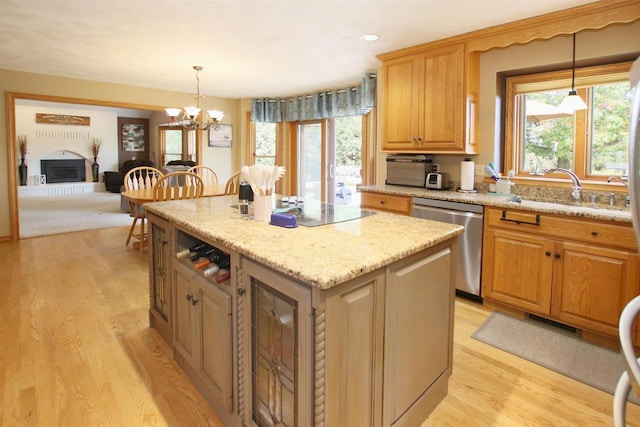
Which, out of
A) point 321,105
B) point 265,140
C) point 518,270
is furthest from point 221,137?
point 518,270

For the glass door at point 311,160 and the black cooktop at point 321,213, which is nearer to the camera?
the black cooktop at point 321,213

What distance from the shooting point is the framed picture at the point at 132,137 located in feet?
36.3

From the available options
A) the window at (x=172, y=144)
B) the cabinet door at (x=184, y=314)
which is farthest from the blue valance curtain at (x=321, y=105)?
the window at (x=172, y=144)

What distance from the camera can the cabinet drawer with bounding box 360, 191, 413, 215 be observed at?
3318 millimetres

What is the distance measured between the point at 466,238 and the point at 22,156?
10957mm

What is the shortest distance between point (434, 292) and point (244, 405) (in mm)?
914

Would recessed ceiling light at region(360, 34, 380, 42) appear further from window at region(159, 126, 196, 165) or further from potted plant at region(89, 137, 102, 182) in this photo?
potted plant at region(89, 137, 102, 182)

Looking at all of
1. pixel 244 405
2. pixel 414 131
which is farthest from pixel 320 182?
pixel 244 405

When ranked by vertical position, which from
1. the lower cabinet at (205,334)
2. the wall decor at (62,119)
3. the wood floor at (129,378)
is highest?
the wall decor at (62,119)

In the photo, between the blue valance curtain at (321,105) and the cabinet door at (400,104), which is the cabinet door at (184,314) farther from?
the blue valance curtain at (321,105)

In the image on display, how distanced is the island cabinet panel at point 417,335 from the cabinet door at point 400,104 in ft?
6.92

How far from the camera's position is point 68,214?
683 cm

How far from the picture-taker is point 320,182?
233 inches

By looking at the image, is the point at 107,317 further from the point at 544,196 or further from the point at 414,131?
the point at 544,196
